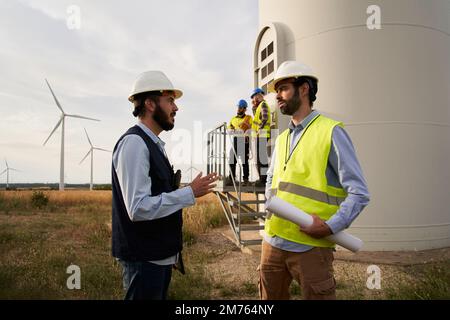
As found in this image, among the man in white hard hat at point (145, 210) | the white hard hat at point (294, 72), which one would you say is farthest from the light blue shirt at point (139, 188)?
the white hard hat at point (294, 72)

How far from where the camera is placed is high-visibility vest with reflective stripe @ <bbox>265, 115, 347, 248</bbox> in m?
2.38

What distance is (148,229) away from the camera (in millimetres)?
2277

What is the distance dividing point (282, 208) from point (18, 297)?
4.10 m

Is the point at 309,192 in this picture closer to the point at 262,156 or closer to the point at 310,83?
the point at 310,83

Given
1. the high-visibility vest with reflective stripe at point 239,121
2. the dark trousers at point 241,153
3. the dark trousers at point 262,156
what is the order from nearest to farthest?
1. the dark trousers at point 262,156
2. the dark trousers at point 241,153
3. the high-visibility vest with reflective stripe at point 239,121

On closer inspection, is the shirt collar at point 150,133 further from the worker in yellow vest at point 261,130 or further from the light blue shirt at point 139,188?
the worker in yellow vest at point 261,130

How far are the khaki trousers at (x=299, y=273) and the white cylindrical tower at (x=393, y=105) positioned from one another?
488cm

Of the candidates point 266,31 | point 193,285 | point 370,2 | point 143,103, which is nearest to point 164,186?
point 143,103

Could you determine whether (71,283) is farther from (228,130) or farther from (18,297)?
(228,130)

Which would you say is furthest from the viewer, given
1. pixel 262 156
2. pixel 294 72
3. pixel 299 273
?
pixel 262 156

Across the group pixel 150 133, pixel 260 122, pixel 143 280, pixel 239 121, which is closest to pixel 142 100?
pixel 150 133

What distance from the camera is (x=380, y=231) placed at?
6.81 meters

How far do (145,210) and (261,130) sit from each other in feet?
19.1

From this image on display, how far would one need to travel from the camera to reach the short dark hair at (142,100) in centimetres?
261
